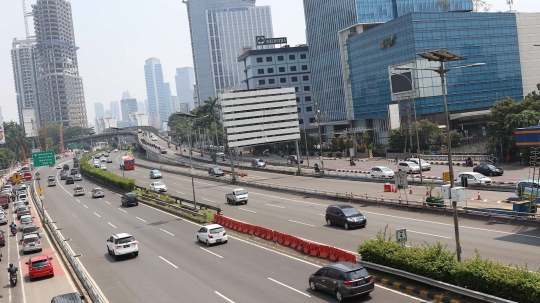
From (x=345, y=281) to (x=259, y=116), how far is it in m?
53.6

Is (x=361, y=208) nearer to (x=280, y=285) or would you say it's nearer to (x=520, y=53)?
(x=280, y=285)

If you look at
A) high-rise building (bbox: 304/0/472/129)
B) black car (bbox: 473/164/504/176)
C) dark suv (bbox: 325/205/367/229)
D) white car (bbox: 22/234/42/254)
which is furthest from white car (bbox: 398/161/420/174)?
high-rise building (bbox: 304/0/472/129)

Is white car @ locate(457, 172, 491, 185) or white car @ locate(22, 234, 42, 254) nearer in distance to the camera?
white car @ locate(22, 234, 42, 254)

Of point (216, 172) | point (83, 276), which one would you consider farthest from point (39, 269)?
point (216, 172)

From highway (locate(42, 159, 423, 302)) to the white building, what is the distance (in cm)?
2487

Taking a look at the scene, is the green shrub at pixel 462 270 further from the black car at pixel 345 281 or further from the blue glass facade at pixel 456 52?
the blue glass facade at pixel 456 52

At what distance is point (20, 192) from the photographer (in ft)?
278

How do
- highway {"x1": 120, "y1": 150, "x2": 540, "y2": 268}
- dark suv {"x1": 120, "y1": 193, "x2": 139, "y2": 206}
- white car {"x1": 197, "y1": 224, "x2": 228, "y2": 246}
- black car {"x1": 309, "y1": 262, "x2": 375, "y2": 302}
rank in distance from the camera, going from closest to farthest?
black car {"x1": 309, "y1": 262, "x2": 375, "y2": 302} → highway {"x1": 120, "y1": 150, "x2": 540, "y2": 268} → white car {"x1": 197, "y1": 224, "x2": 228, "y2": 246} → dark suv {"x1": 120, "y1": 193, "x2": 139, "y2": 206}

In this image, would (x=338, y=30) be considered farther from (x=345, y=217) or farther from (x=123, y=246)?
(x=123, y=246)

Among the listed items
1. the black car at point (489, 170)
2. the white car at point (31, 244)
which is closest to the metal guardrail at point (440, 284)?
the white car at point (31, 244)

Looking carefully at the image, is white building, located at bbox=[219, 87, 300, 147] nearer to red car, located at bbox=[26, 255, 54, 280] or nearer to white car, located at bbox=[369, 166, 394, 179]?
white car, located at bbox=[369, 166, 394, 179]

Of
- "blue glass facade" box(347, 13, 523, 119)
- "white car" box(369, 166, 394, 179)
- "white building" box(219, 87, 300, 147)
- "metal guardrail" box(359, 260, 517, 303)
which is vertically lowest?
"metal guardrail" box(359, 260, 517, 303)

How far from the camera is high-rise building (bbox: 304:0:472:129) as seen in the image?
123m

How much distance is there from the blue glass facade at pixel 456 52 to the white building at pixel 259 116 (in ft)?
122
